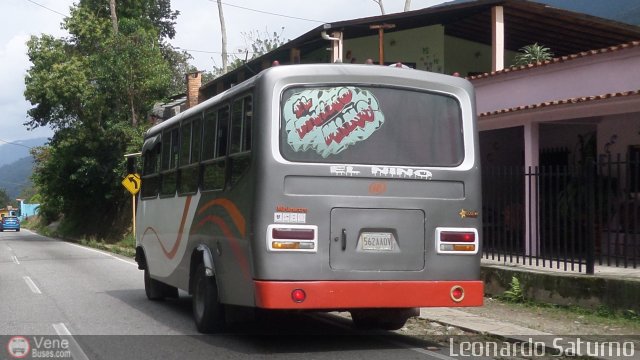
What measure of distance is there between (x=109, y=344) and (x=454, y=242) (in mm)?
3975

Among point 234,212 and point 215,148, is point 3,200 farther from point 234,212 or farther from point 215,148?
point 234,212

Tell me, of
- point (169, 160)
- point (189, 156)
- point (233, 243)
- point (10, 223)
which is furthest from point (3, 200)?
point (233, 243)

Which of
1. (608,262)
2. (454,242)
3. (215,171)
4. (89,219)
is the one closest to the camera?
(454,242)

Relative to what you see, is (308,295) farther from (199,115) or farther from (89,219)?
(89,219)

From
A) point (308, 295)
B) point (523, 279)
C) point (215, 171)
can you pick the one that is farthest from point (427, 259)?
point (523, 279)

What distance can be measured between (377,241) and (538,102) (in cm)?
933

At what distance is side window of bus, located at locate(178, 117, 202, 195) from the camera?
32.4 ft

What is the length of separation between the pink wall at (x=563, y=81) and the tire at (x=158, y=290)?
838 cm

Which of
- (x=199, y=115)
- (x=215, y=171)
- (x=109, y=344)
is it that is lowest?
(x=109, y=344)

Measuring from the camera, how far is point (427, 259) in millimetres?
7938

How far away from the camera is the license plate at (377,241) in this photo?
306 inches

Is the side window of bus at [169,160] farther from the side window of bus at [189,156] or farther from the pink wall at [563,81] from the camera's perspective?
the pink wall at [563,81]

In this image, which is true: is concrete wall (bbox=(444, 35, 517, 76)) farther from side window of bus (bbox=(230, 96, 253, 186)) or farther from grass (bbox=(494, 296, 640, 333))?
side window of bus (bbox=(230, 96, 253, 186))

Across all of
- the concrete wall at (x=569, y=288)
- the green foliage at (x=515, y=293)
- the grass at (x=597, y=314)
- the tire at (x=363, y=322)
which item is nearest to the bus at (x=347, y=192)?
the tire at (x=363, y=322)
